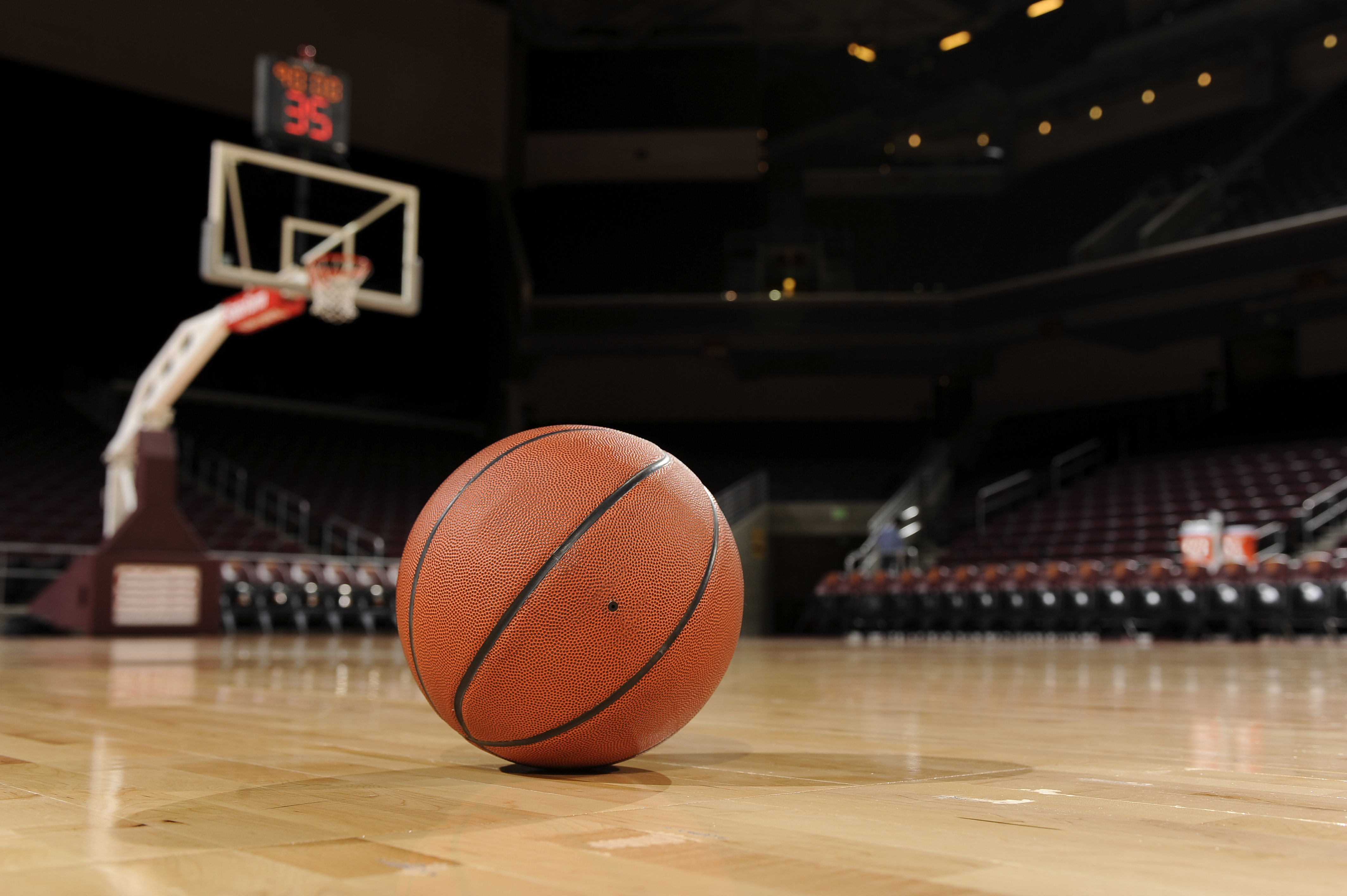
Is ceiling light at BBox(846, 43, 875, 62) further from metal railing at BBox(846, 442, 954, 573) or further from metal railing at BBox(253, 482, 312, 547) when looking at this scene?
metal railing at BBox(253, 482, 312, 547)

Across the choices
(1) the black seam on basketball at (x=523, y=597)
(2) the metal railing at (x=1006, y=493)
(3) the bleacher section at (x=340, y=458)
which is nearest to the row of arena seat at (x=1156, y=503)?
(2) the metal railing at (x=1006, y=493)

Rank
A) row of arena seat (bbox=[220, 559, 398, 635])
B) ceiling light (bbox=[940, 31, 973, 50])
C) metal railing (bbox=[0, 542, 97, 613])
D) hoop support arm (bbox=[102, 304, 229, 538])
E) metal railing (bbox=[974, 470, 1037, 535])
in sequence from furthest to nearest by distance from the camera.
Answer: ceiling light (bbox=[940, 31, 973, 50]) < metal railing (bbox=[974, 470, 1037, 535]) < row of arena seat (bbox=[220, 559, 398, 635]) < metal railing (bbox=[0, 542, 97, 613]) < hoop support arm (bbox=[102, 304, 229, 538])

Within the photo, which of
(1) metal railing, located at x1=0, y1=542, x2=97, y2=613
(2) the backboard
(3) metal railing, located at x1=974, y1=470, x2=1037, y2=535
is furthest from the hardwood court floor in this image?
(3) metal railing, located at x1=974, y1=470, x2=1037, y2=535

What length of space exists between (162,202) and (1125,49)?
1503 centimetres

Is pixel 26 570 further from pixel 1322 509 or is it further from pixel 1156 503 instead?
pixel 1322 509

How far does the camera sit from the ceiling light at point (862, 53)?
63.7 ft

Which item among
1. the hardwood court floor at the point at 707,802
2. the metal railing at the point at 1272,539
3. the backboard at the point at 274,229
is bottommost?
the hardwood court floor at the point at 707,802

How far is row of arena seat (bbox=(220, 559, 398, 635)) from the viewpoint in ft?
44.0

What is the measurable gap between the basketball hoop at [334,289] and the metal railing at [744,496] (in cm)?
891

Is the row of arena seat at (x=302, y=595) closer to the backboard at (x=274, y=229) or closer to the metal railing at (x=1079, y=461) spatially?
the backboard at (x=274, y=229)

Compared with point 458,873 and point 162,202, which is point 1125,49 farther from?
point 458,873

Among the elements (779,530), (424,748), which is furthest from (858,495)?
(424,748)

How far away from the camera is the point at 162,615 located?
1100 centimetres

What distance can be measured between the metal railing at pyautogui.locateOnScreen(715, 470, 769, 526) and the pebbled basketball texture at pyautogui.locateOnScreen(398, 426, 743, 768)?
15875mm
